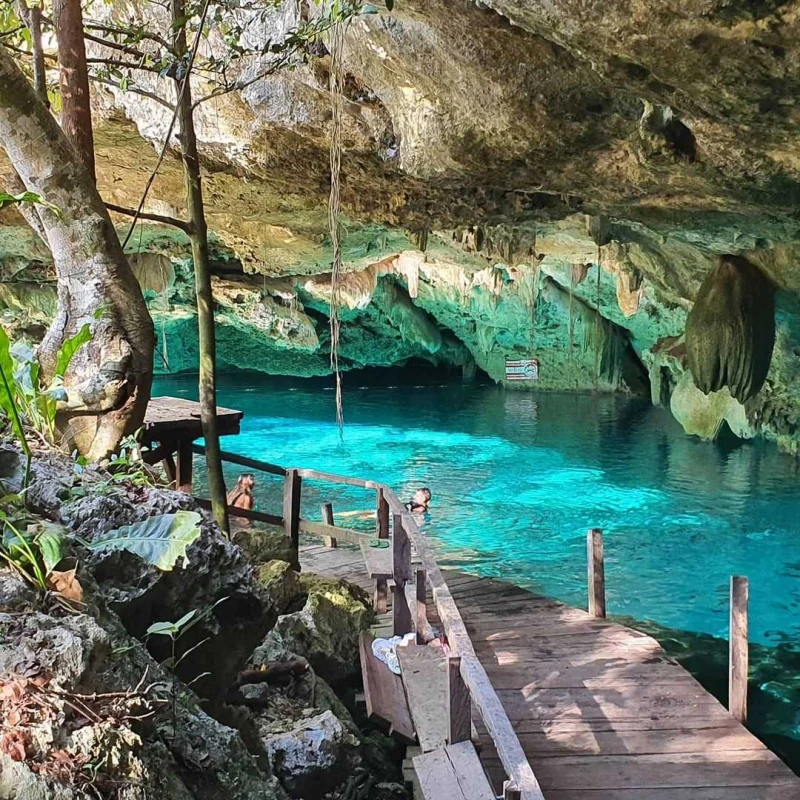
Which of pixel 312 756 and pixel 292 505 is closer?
Answer: pixel 312 756

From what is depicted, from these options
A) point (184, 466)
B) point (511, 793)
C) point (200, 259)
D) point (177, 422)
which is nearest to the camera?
point (511, 793)

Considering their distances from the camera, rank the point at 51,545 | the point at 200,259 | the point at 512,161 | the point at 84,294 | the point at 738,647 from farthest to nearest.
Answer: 1. the point at 512,161
2. the point at 738,647
3. the point at 200,259
4. the point at 84,294
5. the point at 51,545

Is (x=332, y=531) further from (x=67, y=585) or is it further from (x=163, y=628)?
(x=67, y=585)

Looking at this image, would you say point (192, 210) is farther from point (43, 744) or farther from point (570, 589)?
point (570, 589)

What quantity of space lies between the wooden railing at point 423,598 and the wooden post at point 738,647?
207cm

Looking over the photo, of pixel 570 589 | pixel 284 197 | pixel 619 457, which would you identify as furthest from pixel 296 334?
pixel 570 589

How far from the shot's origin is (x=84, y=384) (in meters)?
4.07

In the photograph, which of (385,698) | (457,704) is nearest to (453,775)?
(457,704)

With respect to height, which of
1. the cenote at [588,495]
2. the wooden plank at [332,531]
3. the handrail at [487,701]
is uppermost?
the handrail at [487,701]

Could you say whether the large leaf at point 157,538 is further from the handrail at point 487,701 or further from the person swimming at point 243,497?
the person swimming at point 243,497

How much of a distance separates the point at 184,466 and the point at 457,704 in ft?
17.2

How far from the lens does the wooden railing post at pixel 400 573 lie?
5730mm

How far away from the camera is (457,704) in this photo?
12.3ft

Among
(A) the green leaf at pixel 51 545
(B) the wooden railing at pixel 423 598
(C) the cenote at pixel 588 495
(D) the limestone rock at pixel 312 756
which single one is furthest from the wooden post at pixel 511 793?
(C) the cenote at pixel 588 495
